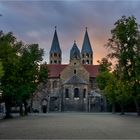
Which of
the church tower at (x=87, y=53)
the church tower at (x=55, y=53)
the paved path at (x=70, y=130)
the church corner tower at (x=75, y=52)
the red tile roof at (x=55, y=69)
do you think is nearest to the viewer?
the paved path at (x=70, y=130)

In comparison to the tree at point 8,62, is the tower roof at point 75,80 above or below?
above

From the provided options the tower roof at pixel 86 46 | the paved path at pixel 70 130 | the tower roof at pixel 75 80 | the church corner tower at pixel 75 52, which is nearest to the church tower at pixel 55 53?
the church corner tower at pixel 75 52

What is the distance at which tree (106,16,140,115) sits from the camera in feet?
234

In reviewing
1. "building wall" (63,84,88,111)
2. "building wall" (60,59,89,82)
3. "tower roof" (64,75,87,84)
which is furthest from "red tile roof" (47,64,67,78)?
"building wall" (63,84,88,111)

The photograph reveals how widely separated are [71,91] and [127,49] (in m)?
63.9

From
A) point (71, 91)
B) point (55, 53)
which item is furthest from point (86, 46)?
point (71, 91)

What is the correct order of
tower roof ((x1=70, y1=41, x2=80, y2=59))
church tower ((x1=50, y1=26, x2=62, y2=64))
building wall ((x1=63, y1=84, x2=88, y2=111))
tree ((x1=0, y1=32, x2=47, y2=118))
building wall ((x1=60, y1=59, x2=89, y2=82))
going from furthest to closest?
church tower ((x1=50, y1=26, x2=62, y2=64))
tower roof ((x1=70, y1=41, x2=80, y2=59))
building wall ((x1=60, y1=59, x2=89, y2=82))
building wall ((x1=63, y1=84, x2=88, y2=111))
tree ((x1=0, y1=32, x2=47, y2=118))

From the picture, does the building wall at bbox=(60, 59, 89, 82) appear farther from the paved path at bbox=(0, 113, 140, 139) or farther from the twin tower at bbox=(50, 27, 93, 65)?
the paved path at bbox=(0, 113, 140, 139)

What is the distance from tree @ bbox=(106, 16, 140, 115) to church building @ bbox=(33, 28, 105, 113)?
197 ft

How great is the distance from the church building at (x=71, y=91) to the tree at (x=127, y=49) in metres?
60.0

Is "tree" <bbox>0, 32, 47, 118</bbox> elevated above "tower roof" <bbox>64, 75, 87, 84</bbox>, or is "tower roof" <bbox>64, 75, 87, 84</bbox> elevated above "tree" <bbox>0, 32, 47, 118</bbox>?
"tower roof" <bbox>64, 75, 87, 84</bbox>

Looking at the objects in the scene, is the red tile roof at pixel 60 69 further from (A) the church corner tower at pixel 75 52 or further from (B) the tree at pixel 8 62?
(B) the tree at pixel 8 62

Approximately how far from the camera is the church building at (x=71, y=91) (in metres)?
134

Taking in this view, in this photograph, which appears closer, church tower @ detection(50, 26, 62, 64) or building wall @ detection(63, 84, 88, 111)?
building wall @ detection(63, 84, 88, 111)
